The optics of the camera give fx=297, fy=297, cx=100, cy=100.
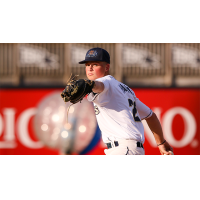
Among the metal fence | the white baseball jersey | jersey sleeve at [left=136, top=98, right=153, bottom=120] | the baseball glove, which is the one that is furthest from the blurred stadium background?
the baseball glove

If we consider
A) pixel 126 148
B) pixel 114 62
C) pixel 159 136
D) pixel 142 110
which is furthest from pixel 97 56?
pixel 114 62

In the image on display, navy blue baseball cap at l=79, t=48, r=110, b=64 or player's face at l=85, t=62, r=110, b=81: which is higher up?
navy blue baseball cap at l=79, t=48, r=110, b=64

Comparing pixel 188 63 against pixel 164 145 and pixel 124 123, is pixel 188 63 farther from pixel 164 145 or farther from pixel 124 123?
pixel 124 123

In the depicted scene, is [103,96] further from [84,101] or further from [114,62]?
[114,62]

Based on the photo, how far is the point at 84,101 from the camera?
11312mm

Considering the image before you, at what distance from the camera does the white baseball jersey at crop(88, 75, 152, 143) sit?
3375 millimetres

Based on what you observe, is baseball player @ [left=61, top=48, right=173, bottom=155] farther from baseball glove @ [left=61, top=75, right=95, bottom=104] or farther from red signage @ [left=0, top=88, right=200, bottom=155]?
red signage @ [left=0, top=88, right=200, bottom=155]

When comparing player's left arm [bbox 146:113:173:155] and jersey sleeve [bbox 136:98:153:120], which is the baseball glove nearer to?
jersey sleeve [bbox 136:98:153:120]

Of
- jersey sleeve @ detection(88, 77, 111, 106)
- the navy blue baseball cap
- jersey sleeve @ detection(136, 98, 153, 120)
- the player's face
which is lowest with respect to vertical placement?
jersey sleeve @ detection(136, 98, 153, 120)

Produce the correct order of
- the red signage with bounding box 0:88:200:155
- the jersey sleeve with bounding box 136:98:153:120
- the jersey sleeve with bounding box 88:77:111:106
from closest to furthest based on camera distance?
the jersey sleeve with bounding box 88:77:111:106, the jersey sleeve with bounding box 136:98:153:120, the red signage with bounding box 0:88:200:155

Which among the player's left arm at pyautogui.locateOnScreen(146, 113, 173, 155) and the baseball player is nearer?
the baseball player

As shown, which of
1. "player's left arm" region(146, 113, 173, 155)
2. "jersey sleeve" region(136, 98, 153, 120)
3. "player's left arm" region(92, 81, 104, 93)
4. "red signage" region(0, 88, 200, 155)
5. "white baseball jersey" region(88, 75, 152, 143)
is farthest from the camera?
"red signage" region(0, 88, 200, 155)

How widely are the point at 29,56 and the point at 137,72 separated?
13.9 ft

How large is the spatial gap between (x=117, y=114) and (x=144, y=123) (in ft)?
24.9
